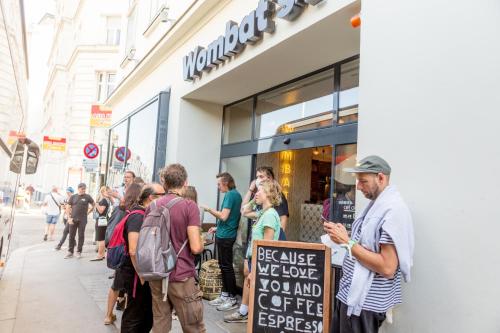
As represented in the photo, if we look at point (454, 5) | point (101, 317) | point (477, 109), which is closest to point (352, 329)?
point (477, 109)

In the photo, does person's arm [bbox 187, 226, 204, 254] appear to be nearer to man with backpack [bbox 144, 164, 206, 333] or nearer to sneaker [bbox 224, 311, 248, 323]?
Result: man with backpack [bbox 144, 164, 206, 333]

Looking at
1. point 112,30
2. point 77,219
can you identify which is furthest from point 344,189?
point 112,30

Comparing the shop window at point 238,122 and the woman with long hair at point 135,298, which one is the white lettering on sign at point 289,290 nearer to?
the woman with long hair at point 135,298

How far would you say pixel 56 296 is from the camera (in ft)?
19.7

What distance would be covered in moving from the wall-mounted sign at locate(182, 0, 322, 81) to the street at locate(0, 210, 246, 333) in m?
3.82

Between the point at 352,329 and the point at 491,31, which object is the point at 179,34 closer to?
the point at 491,31

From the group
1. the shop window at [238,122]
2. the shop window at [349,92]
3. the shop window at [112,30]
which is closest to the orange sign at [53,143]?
the shop window at [112,30]

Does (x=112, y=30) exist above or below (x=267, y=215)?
above

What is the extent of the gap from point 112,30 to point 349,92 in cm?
2514

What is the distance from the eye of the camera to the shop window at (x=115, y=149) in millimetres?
11180

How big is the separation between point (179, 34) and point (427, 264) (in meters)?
6.61

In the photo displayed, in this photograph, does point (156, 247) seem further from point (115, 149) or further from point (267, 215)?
point (115, 149)

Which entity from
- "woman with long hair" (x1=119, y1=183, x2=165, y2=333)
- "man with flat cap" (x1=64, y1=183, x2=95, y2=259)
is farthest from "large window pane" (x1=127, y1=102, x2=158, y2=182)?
"woman with long hair" (x1=119, y1=183, x2=165, y2=333)

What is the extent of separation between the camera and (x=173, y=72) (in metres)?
8.27
